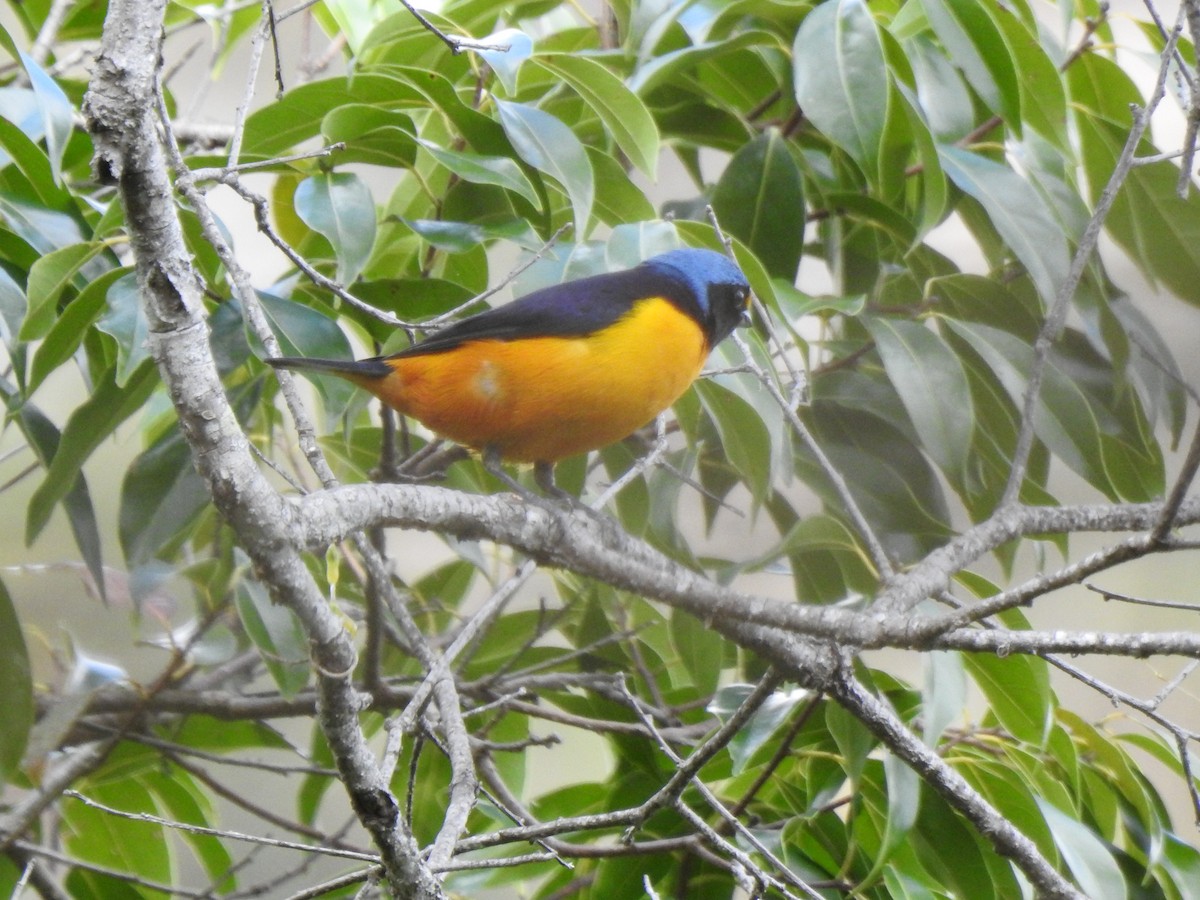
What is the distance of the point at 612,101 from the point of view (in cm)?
172

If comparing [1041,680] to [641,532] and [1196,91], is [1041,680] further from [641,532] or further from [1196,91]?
[1196,91]

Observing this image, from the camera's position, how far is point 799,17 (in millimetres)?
2051

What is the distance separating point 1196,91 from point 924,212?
0.53 metres

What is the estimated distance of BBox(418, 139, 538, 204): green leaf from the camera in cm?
159

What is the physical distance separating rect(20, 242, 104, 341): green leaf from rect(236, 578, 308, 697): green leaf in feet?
1.79

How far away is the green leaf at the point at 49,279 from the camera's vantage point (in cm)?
151

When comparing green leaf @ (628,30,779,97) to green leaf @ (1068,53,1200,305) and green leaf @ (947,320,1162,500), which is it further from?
green leaf @ (1068,53,1200,305)

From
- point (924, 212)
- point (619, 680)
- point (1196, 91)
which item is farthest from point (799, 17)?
point (619, 680)

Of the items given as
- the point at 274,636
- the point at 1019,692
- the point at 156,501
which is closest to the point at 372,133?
the point at 156,501

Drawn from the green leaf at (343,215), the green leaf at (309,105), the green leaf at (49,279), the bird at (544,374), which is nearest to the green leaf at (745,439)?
the bird at (544,374)

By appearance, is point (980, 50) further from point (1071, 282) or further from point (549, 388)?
point (549, 388)

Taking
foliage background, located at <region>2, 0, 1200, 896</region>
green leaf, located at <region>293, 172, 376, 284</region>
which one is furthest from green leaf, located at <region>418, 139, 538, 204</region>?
green leaf, located at <region>293, 172, 376, 284</region>

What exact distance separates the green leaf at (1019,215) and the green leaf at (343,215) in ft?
3.13

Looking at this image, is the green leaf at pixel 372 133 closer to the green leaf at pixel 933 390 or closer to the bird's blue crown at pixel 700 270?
the bird's blue crown at pixel 700 270
